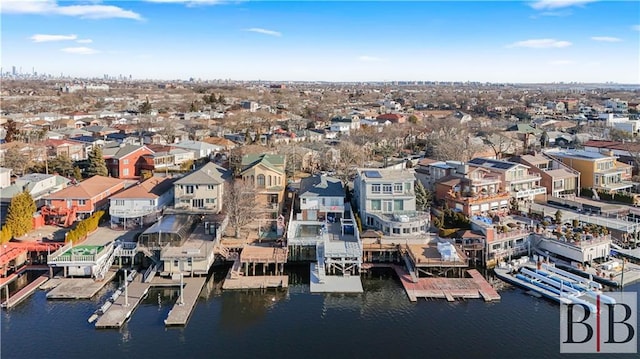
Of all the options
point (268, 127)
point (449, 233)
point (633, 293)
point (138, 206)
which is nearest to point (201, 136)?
point (268, 127)

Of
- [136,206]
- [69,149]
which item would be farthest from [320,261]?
[69,149]

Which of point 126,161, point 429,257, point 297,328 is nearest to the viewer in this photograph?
point 297,328

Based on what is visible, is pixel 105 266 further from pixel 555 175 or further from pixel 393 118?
A: pixel 393 118

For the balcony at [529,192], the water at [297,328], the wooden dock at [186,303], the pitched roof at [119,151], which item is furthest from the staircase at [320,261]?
the pitched roof at [119,151]

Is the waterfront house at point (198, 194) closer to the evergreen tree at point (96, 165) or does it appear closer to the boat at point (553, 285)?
the evergreen tree at point (96, 165)

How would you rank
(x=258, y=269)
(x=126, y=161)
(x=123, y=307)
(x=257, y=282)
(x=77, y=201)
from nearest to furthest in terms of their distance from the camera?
(x=123, y=307) < (x=257, y=282) < (x=258, y=269) < (x=77, y=201) < (x=126, y=161)

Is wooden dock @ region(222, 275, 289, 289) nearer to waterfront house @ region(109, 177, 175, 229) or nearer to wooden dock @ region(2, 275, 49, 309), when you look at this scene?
wooden dock @ region(2, 275, 49, 309)

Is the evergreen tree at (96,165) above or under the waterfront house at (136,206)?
above
